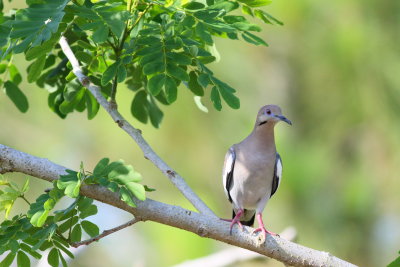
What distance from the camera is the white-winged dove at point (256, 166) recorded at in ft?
15.2

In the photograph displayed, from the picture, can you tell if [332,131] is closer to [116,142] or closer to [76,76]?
[116,142]

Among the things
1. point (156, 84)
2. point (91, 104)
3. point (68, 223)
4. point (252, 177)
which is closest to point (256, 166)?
point (252, 177)

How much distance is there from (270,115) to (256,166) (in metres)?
0.36

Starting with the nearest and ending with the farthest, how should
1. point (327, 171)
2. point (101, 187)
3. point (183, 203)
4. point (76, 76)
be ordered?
point (101, 187) < point (76, 76) < point (183, 203) < point (327, 171)

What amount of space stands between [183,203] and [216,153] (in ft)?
10.6

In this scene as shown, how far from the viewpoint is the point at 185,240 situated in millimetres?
7836

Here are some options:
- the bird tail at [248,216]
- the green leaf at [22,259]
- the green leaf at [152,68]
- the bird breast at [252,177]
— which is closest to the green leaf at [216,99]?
the green leaf at [152,68]

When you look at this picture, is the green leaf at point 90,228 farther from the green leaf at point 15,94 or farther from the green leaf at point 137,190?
the green leaf at point 15,94

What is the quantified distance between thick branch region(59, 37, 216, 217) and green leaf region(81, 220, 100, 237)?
0.48 metres

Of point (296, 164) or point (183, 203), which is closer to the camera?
point (183, 203)

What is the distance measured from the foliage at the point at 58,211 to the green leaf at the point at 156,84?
437 mm

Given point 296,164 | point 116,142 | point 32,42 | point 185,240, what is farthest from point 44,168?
point 116,142

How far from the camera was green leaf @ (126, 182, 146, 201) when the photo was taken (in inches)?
129

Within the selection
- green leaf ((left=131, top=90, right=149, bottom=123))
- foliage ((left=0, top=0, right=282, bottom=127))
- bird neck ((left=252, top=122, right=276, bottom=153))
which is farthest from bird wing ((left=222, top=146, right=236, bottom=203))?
foliage ((left=0, top=0, right=282, bottom=127))
